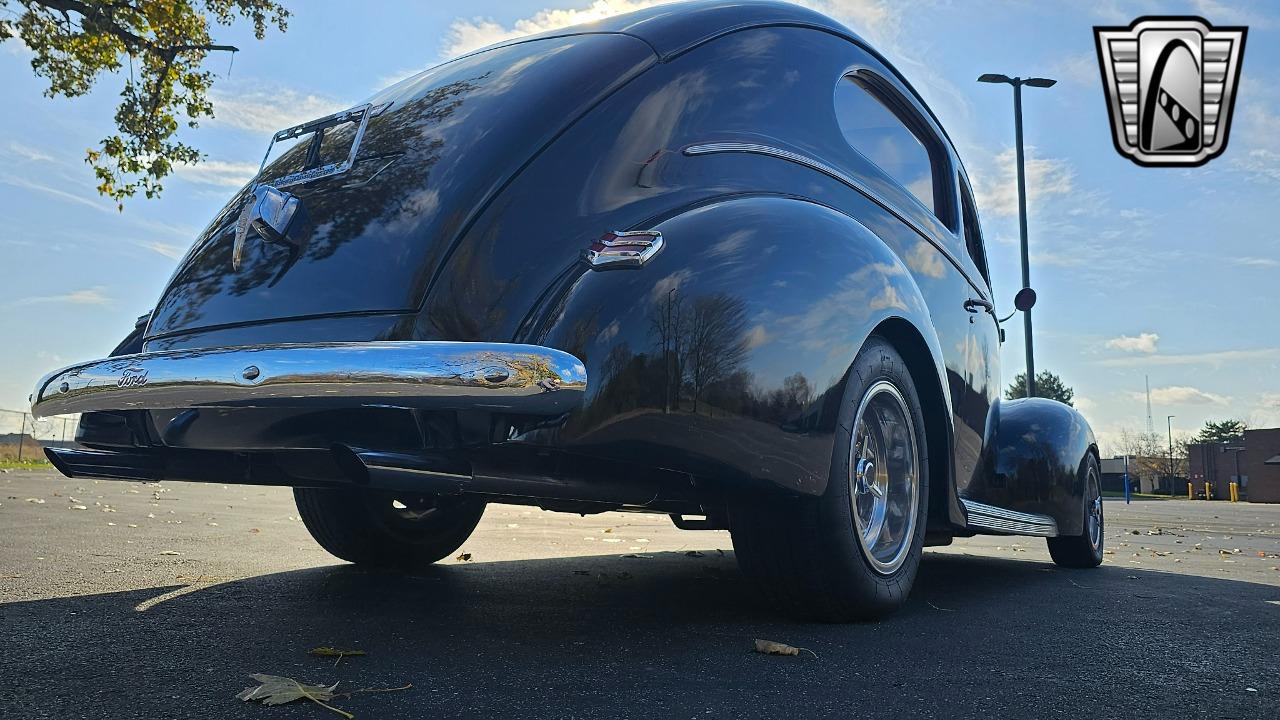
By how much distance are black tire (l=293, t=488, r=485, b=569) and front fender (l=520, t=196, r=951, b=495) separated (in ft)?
6.15

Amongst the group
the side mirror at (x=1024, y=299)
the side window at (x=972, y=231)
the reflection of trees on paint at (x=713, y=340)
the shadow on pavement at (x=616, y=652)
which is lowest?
the shadow on pavement at (x=616, y=652)

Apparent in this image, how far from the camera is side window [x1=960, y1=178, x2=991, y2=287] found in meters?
4.94

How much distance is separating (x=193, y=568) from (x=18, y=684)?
7.22 feet

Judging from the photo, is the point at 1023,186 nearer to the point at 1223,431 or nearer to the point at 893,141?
the point at 893,141

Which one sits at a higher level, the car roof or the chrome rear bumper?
the car roof

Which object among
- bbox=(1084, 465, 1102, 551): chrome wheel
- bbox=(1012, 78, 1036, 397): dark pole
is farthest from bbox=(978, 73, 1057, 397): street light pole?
bbox=(1084, 465, 1102, 551): chrome wheel

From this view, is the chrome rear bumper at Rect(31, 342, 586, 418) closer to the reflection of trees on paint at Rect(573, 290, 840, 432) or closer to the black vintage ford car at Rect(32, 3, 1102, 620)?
the black vintage ford car at Rect(32, 3, 1102, 620)

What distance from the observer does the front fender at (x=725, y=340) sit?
2.35 m

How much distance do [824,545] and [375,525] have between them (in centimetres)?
227

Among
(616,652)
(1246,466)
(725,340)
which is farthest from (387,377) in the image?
(1246,466)

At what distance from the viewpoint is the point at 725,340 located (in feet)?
8.31

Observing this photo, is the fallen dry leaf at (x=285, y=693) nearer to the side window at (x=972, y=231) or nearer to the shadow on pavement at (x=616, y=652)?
the shadow on pavement at (x=616, y=652)

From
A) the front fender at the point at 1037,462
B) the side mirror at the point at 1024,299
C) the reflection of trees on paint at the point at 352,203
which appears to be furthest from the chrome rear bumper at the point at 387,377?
the side mirror at the point at 1024,299

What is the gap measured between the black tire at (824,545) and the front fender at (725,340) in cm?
10
